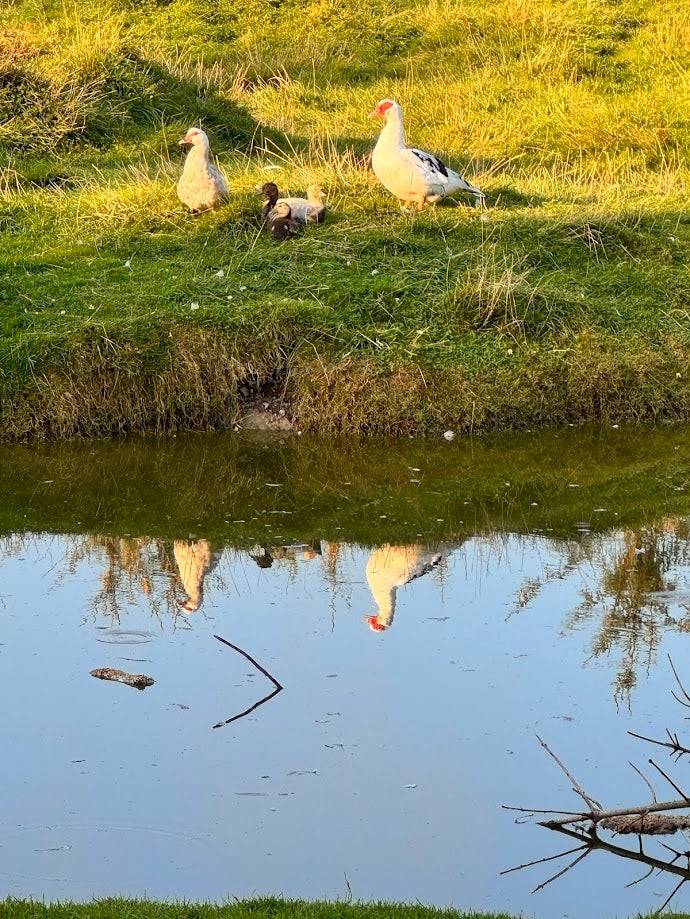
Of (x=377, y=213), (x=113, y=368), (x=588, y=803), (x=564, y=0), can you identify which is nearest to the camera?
(x=588, y=803)

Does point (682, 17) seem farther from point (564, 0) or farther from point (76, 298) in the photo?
point (76, 298)

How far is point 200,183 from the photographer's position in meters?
12.9

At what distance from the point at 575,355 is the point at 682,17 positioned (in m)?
10.9

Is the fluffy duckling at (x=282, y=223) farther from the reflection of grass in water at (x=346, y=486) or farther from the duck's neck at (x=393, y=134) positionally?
the reflection of grass in water at (x=346, y=486)

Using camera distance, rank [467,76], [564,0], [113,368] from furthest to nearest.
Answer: [564,0], [467,76], [113,368]

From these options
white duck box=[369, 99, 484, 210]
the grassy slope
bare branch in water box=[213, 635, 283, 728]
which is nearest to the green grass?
bare branch in water box=[213, 635, 283, 728]

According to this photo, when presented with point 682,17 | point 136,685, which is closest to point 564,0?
point 682,17

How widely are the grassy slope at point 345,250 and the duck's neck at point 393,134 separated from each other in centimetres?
66

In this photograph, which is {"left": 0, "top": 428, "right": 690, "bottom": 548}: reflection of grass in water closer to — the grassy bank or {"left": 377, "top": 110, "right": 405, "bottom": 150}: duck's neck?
{"left": 377, "top": 110, "right": 405, "bottom": 150}: duck's neck

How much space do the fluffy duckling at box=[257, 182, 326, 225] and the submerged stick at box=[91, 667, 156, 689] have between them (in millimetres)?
7007

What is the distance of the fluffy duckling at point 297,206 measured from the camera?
12.7m

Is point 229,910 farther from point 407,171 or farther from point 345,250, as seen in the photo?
point 407,171

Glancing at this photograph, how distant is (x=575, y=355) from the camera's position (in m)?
11.4

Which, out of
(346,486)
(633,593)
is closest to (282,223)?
(346,486)
